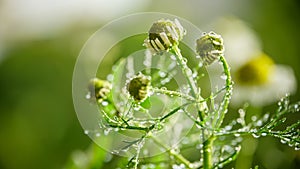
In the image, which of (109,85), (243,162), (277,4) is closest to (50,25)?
(277,4)

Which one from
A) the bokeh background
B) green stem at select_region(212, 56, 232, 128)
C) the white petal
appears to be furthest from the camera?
the bokeh background

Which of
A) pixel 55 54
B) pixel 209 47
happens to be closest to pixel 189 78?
pixel 209 47

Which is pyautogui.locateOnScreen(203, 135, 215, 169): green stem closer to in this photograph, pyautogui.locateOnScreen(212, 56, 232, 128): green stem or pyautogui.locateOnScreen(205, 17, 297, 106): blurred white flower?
pyautogui.locateOnScreen(212, 56, 232, 128): green stem

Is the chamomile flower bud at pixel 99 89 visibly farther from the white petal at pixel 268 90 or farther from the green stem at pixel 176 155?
the white petal at pixel 268 90

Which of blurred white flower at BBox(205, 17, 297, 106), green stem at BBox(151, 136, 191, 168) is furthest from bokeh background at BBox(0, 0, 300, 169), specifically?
green stem at BBox(151, 136, 191, 168)

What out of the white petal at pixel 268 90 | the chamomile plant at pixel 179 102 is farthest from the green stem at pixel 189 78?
the white petal at pixel 268 90

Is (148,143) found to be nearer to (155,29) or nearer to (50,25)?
(155,29)

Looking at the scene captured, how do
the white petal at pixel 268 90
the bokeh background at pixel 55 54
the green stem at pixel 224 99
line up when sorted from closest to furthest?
the green stem at pixel 224 99, the white petal at pixel 268 90, the bokeh background at pixel 55 54
